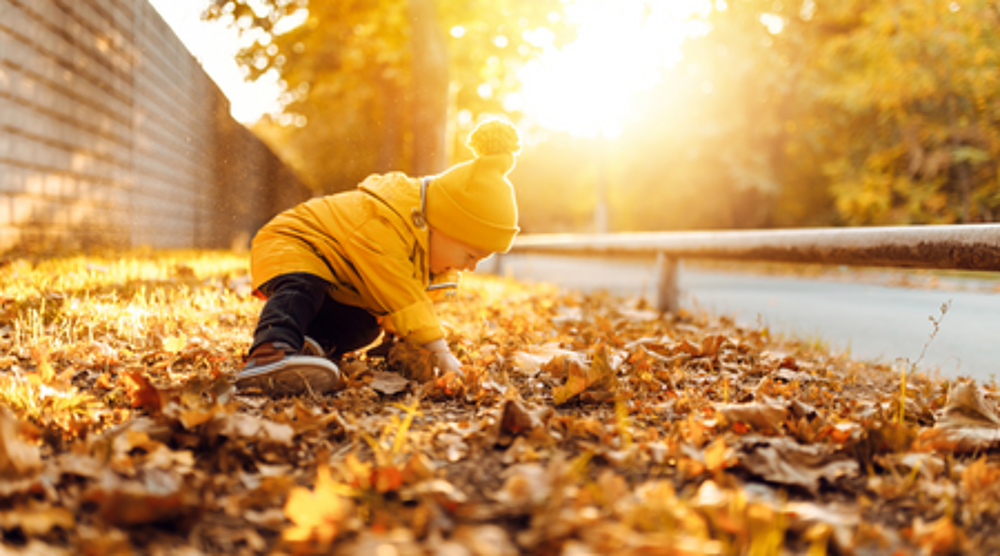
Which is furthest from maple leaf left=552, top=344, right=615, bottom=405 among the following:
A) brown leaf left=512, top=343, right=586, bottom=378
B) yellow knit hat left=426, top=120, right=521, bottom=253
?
yellow knit hat left=426, top=120, right=521, bottom=253

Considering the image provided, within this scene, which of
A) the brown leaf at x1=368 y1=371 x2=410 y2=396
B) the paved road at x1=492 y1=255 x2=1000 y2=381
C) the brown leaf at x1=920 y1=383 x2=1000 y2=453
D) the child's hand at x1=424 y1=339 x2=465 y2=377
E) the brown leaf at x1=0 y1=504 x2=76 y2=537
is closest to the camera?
the brown leaf at x1=0 y1=504 x2=76 y2=537

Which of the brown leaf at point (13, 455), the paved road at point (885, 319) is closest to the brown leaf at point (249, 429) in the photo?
the brown leaf at point (13, 455)

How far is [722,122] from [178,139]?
59.1 ft

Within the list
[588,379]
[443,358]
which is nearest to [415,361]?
[443,358]

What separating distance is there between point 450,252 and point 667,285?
2.64 meters

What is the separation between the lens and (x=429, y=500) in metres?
1.13

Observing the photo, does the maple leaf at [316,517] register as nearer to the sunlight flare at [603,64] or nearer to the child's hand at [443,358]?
the child's hand at [443,358]

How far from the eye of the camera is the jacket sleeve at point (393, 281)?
2176 millimetres

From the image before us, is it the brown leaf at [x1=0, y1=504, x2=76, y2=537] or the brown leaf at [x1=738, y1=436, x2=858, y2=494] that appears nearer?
the brown leaf at [x1=0, y1=504, x2=76, y2=537]

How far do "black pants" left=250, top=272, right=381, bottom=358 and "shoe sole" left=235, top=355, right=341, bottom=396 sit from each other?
0.11m

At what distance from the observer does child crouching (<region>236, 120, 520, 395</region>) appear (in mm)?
2178

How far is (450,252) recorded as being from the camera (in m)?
2.44

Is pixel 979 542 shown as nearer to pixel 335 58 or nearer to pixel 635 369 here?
pixel 635 369

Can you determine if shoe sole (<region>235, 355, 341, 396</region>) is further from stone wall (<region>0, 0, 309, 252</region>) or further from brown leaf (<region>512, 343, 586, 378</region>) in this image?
stone wall (<region>0, 0, 309, 252</region>)
